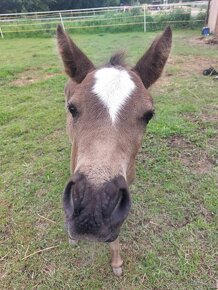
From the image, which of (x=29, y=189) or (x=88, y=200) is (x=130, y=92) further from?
(x=29, y=189)

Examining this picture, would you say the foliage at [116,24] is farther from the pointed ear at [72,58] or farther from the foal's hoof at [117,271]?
the foal's hoof at [117,271]

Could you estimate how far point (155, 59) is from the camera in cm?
216

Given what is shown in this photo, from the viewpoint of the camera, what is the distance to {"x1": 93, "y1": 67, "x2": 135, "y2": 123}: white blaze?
163cm

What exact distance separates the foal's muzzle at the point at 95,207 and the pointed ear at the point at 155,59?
46.4 inches

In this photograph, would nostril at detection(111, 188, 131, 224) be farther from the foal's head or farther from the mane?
the mane

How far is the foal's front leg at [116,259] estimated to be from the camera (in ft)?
7.70

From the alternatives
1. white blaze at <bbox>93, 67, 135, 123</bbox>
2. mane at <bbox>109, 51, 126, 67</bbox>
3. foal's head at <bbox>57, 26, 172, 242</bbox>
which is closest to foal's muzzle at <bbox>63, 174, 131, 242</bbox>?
foal's head at <bbox>57, 26, 172, 242</bbox>

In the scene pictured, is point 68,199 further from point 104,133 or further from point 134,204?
point 134,204

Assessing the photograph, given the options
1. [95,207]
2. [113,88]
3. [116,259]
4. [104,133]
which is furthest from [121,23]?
[95,207]

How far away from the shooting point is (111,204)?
4.25ft

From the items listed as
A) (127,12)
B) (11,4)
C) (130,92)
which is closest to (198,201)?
(130,92)

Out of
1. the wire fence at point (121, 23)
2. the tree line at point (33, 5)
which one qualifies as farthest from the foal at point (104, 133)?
the tree line at point (33, 5)

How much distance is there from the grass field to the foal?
0.52 m

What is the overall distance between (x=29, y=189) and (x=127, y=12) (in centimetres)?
1726
